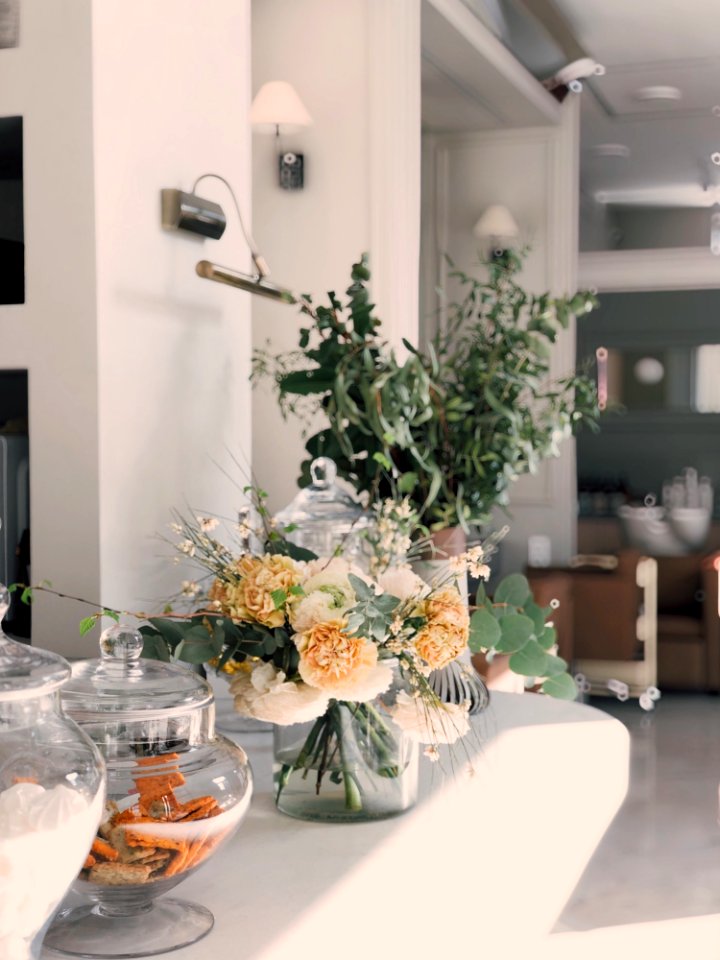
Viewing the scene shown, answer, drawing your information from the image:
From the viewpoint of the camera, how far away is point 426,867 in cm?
116

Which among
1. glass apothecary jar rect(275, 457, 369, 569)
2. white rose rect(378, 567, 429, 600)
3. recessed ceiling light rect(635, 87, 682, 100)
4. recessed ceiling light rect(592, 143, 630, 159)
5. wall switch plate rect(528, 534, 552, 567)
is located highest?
recessed ceiling light rect(635, 87, 682, 100)

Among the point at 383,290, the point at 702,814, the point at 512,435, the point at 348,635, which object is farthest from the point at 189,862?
the point at 702,814

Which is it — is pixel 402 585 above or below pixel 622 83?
below

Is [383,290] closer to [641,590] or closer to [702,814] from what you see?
[702,814]

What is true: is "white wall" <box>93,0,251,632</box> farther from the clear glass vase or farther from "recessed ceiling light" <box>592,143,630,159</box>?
"recessed ceiling light" <box>592,143,630,159</box>

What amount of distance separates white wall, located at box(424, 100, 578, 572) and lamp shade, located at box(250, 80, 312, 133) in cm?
252

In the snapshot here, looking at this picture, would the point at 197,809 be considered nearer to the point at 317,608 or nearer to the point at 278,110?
the point at 317,608

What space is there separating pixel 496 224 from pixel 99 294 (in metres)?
4.30

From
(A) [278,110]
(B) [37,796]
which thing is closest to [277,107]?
(A) [278,110]

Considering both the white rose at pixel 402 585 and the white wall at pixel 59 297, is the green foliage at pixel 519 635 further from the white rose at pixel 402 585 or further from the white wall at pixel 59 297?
the white wall at pixel 59 297

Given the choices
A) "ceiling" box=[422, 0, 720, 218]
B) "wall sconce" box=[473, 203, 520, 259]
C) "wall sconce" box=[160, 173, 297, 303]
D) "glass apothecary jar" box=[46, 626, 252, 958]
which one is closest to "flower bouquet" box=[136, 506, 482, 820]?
"glass apothecary jar" box=[46, 626, 252, 958]

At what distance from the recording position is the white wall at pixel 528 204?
582 cm

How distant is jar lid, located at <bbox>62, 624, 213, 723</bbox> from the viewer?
990 mm

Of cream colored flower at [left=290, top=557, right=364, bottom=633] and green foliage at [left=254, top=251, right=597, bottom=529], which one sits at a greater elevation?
green foliage at [left=254, top=251, right=597, bottom=529]
